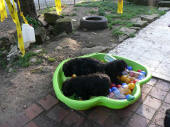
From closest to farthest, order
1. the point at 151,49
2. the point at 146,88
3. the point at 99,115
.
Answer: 1. the point at 99,115
2. the point at 146,88
3. the point at 151,49

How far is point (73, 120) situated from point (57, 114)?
253 mm

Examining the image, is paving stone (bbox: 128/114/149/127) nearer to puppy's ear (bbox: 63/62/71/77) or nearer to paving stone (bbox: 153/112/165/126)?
paving stone (bbox: 153/112/165/126)

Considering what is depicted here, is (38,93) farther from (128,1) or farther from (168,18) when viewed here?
(128,1)

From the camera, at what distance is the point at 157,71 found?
3314 millimetres

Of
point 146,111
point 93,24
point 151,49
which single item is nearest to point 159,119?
point 146,111

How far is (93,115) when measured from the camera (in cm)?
241

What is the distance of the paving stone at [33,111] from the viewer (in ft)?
8.05

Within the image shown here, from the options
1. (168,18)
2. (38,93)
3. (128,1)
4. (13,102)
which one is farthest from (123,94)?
(128,1)

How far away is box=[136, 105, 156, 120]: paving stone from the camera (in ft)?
7.88

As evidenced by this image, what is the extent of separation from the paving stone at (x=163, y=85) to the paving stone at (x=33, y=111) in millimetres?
1929

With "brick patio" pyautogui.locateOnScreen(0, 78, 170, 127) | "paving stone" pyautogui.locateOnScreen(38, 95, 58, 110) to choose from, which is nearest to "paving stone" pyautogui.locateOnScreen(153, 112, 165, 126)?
"brick patio" pyautogui.locateOnScreen(0, 78, 170, 127)

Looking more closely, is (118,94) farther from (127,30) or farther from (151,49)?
(127,30)

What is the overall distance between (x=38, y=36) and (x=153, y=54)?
2821 millimetres

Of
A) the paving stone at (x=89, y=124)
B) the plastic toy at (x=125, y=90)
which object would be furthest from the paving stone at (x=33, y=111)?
the plastic toy at (x=125, y=90)
